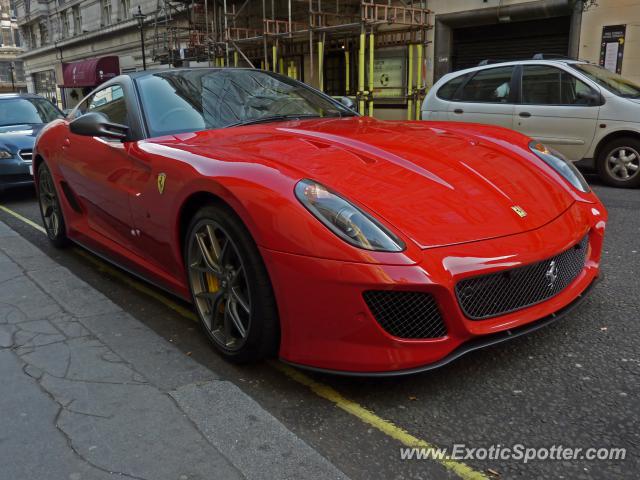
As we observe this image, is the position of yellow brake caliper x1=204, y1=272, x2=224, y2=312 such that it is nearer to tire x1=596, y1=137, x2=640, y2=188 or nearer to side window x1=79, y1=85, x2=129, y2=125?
side window x1=79, y1=85, x2=129, y2=125

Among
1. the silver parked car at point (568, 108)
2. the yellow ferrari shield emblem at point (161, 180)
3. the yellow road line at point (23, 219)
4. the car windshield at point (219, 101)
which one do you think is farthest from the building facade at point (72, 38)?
the yellow ferrari shield emblem at point (161, 180)

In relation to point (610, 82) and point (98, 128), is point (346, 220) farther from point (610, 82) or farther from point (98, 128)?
point (610, 82)

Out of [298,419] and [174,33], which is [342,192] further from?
[174,33]

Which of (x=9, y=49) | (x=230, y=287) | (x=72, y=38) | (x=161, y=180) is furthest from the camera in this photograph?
(x=9, y=49)

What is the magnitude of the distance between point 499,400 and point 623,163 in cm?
612

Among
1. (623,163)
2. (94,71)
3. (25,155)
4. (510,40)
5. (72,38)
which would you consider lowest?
(623,163)

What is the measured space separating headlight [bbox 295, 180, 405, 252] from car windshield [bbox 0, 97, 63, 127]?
800 cm

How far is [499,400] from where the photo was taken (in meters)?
2.29

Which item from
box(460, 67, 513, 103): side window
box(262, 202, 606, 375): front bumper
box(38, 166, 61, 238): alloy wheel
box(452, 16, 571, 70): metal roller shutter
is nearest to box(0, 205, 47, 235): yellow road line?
box(38, 166, 61, 238): alloy wheel

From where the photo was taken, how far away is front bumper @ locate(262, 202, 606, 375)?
6.93 ft

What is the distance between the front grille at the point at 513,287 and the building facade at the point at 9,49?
262 feet

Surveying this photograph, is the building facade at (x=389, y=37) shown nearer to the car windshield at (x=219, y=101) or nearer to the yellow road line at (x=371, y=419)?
the car windshield at (x=219, y=101)

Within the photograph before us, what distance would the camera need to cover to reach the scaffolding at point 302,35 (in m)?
16.0

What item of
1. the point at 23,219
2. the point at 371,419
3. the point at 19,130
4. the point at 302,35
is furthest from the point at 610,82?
the point at 302,35
